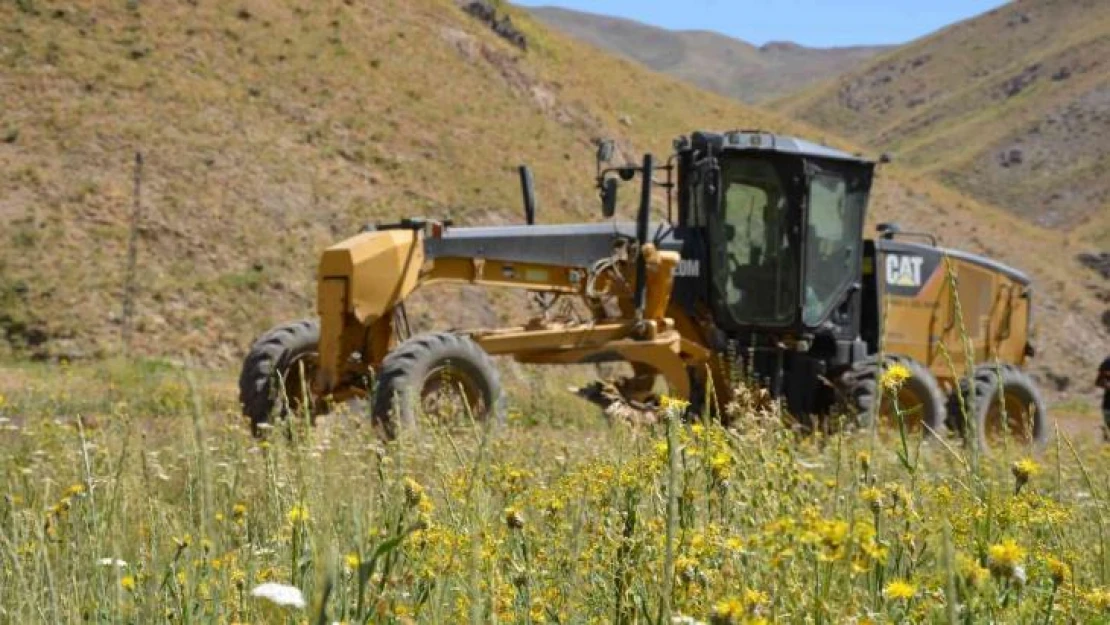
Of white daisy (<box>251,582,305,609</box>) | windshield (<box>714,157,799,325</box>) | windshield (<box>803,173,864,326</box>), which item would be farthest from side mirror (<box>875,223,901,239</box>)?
white daisy (<box>251,582,305,609</box>)

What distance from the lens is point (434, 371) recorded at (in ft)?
27.5

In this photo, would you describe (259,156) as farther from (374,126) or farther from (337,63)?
(337,63)

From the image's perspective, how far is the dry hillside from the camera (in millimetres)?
22781

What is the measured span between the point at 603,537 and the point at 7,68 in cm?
2999

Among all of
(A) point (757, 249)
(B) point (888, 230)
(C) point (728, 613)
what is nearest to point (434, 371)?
(A) point (757, 249)

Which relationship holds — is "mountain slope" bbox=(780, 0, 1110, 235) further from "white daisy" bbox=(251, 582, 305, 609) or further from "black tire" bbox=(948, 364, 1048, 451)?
"white daisy" bbox=(251, 582, 305, 609)

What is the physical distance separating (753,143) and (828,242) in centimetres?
114

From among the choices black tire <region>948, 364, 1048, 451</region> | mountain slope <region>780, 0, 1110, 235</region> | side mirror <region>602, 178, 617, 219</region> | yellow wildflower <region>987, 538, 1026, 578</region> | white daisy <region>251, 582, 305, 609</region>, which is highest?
mountain slope <region>780, 0, 1110, 235</region>

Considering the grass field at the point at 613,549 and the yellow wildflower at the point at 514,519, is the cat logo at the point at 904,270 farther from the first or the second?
the yellow wildflower at the point at 514,519

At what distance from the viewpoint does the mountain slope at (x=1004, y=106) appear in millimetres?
80688

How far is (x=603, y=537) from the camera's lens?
262 cm

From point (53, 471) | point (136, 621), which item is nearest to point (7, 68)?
point (53, 471)

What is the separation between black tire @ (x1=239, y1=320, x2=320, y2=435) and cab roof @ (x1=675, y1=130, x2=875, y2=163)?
3.49 metres

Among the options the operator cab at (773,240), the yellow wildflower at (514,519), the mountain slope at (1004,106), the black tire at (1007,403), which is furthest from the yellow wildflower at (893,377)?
the mountain slope at (1004,106)
